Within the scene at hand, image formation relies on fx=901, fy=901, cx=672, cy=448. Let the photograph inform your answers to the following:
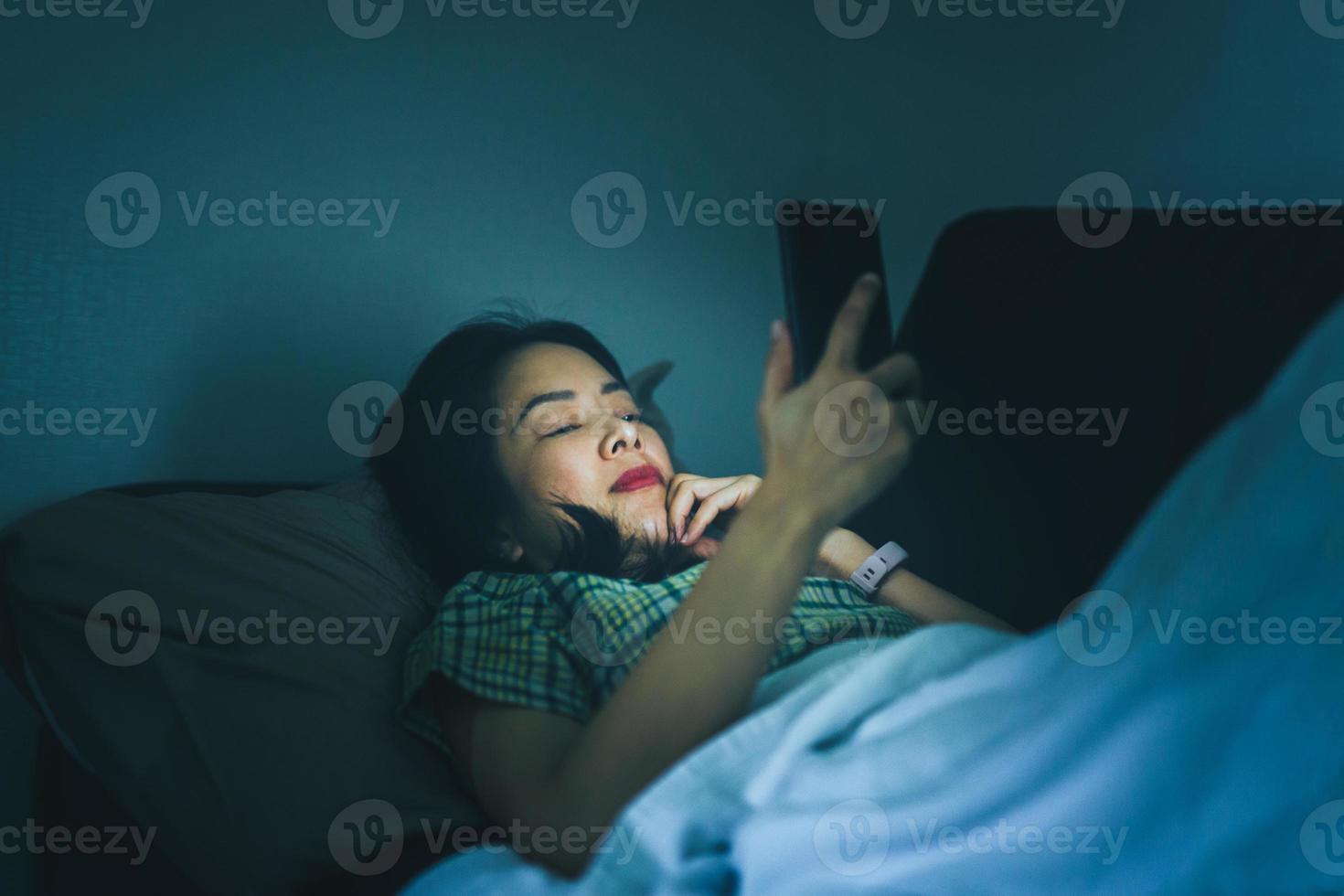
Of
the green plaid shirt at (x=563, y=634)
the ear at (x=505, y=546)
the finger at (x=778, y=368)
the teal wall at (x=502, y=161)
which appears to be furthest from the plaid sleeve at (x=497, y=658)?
the teal wall at (x=502, y=161)

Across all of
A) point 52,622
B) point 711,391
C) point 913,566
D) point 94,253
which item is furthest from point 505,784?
point 711,391

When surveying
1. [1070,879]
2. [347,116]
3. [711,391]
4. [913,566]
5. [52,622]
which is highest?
[347,116]

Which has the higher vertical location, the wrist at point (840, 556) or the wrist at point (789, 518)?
the wrist at point (789, 518)

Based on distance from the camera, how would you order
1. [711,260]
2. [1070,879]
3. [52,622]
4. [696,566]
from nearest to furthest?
[1070,879]
[52,622]
[696,566]
[711,260]

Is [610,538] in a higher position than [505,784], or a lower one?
higher

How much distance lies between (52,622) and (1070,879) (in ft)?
2.06

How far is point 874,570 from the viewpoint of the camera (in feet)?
2.54

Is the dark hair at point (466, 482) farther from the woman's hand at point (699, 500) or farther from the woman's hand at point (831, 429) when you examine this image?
the woman's hand at point (831, 429)

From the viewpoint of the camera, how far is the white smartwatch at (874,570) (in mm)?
772

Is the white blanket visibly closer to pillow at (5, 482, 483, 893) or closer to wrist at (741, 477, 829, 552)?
wrist at (741, 477, 829, 552)

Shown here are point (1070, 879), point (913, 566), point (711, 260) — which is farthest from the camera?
point (711, 260)

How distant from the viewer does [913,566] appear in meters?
0.84

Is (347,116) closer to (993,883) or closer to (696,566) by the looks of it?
(696,566)

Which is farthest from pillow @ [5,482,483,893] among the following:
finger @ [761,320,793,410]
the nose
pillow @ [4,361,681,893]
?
finger @ [761,320,793,410]
